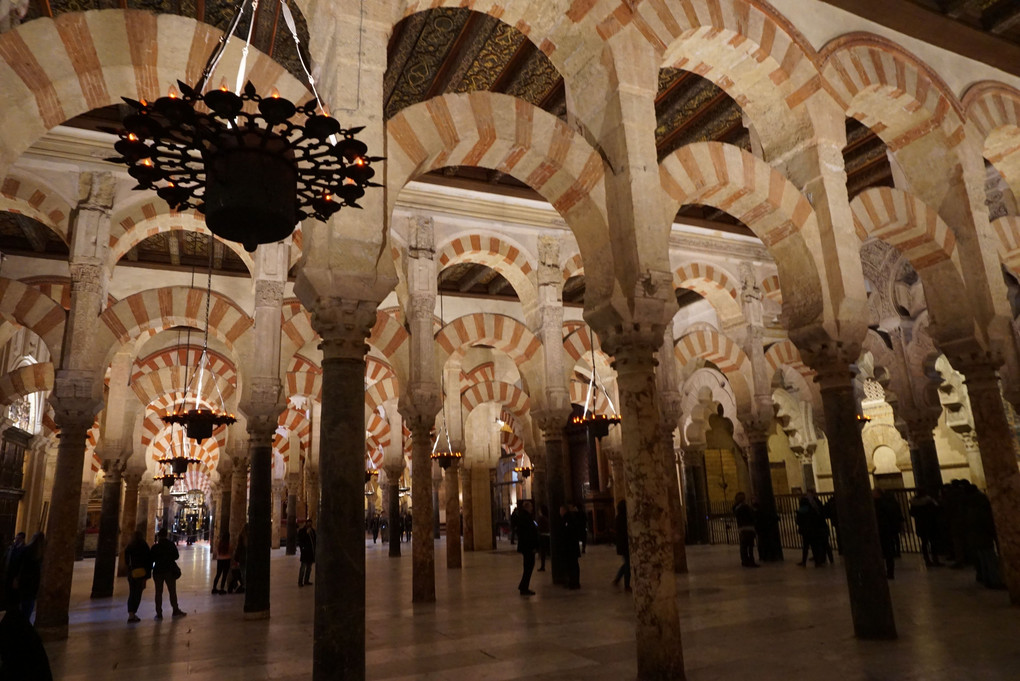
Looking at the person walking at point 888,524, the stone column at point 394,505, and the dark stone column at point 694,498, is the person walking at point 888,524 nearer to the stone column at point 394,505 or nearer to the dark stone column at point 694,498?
the dark stone column at point 694,498

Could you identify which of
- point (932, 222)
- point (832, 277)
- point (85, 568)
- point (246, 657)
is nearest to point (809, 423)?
point (932, 222)

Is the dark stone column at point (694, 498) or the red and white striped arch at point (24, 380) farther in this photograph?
the dark stone column at point (694, 498)

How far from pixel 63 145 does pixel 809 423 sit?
45.9ft

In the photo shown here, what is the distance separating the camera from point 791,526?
11320mm

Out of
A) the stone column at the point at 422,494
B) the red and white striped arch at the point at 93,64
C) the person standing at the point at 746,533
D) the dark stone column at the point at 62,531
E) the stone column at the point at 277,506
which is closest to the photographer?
the red and white striped arch at the point at 93,64

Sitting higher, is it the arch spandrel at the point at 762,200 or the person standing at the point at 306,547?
the arch spandrel at the point at 762,200

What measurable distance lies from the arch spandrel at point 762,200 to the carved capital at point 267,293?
3.75m

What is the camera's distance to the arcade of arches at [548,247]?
3467mm

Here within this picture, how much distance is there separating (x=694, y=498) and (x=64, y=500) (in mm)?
9927

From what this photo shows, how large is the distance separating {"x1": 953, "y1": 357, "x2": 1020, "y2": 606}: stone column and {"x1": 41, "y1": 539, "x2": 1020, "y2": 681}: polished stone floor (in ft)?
1.15

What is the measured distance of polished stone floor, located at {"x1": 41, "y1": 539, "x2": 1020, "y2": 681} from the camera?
11.3 feet

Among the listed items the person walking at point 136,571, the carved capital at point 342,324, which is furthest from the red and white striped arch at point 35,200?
the carved capital at point 342,324

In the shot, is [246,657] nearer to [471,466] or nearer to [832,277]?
[832,277]

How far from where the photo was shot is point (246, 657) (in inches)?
163
